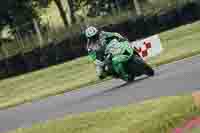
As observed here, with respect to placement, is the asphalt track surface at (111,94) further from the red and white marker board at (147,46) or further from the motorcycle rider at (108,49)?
the red and white marker board at (147,46)

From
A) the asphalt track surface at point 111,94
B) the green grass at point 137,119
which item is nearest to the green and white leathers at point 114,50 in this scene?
the asphalt track surface at point 111,94

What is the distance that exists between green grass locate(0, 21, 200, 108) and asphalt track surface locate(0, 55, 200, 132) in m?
2.74

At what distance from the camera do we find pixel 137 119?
35.5 feet

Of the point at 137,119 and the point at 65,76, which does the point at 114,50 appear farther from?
the point at 65,76

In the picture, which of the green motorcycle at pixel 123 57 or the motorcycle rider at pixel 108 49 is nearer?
the motorcycle rider at pixel 108 49

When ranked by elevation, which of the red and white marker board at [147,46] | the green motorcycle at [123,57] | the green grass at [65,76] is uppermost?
the green motorcycle at [123,57]

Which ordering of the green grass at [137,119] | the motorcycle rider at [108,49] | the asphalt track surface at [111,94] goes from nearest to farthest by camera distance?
the green grass at [137,119] → the asphalt track surface at [111,94] → the motorcycle rider at [108,49]

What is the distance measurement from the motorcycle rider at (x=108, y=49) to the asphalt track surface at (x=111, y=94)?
68 cm

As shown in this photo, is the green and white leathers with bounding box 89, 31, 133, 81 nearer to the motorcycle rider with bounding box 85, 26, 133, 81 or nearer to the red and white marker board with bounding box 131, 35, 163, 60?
the motorcycle rider with bounding box 85, 26, 133, 81

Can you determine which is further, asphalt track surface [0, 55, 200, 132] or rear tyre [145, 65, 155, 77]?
rear tyre [145, 65, 155, 77]

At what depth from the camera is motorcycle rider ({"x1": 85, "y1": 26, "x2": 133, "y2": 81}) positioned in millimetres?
17188

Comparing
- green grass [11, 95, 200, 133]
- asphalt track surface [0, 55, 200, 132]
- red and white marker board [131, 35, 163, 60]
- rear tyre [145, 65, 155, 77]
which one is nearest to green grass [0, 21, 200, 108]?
red and white marker board [131, 35, 163, 60]

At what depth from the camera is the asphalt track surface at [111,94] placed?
14.4 meters

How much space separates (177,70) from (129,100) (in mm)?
3732
